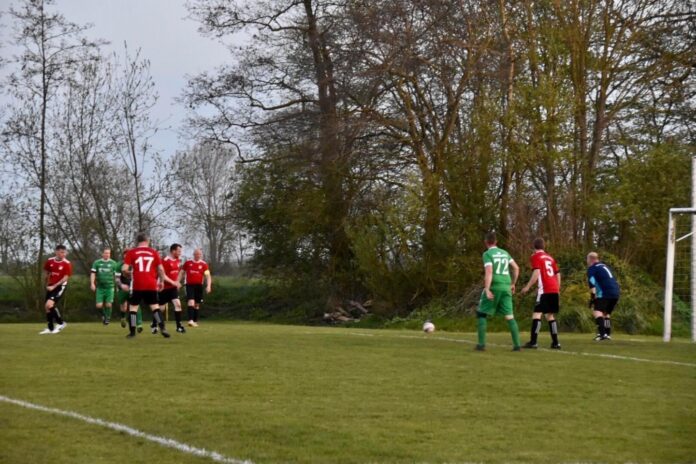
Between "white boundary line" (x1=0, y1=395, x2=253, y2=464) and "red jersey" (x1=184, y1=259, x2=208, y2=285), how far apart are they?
52.9ft

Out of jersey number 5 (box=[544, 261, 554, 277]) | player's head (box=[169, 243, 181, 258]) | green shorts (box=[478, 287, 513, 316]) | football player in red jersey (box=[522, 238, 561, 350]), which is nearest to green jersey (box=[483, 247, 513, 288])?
green shorts (box=[478, 287, 513, 316])

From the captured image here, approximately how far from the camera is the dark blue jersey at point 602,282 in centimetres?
2211

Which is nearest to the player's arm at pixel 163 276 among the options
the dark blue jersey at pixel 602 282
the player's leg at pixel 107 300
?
the player's leg at pixel 107 300

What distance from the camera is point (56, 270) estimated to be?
2327 centimetres

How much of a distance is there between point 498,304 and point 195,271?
1115cm

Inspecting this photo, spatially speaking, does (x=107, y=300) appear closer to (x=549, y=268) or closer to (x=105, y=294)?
(x=105, y=294)

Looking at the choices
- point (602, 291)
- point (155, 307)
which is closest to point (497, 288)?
point (602, 291)

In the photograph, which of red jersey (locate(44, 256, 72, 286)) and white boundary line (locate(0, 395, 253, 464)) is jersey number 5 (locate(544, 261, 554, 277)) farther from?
Result: white boundary line (locate(0, 395, 253, 464))

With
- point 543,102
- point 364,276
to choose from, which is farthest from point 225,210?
point 543,102

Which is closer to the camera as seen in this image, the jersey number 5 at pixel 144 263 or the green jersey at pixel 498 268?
the green jersey at pixel 498 268

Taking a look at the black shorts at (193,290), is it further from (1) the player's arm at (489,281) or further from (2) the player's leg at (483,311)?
(1) the player's arm at (489,281)

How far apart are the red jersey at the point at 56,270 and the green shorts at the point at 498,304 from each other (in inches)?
379

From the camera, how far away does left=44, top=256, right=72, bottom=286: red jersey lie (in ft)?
75.9

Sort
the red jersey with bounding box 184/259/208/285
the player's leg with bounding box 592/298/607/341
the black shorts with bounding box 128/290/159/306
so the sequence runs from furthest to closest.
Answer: the red jersey with bounding box 184/259/208/285 < the player's leg with bounding box 592/298/607/341 < the black shorts with bounding box 128/290/159/306
